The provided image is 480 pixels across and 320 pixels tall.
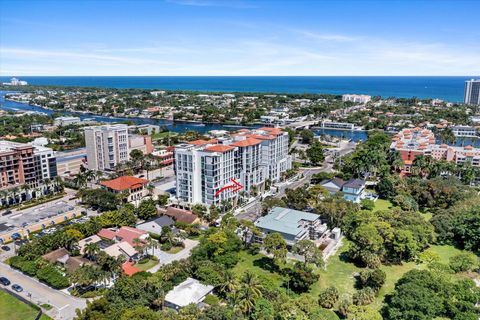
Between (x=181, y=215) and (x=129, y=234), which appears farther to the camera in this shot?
(x=181, y=215)

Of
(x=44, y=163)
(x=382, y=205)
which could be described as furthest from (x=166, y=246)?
(x=382, y=205)

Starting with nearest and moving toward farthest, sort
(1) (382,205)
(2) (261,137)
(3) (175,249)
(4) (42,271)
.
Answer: (4) (42,271)
(3) (175,249)
(1) (382,205)
(2) (261,137)

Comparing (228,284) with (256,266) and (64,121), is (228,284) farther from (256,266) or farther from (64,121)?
(64,121)

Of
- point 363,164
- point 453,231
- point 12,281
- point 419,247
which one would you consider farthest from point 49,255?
point 363,164

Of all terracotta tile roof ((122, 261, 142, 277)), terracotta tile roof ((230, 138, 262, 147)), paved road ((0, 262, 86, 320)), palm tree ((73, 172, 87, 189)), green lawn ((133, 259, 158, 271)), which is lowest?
green lawn ((133, 259, 158, 271))

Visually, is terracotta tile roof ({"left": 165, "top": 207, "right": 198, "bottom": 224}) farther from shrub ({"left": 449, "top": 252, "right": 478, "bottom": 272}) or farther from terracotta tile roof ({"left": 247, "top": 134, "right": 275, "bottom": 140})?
shrub ({"left": 449, "top": 252, "right": 478, "bottom": 272})

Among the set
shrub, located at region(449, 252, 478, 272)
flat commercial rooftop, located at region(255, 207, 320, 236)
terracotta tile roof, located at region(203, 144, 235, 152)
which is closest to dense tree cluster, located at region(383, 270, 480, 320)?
shrub, located at region(449, 252, 478, 272)
